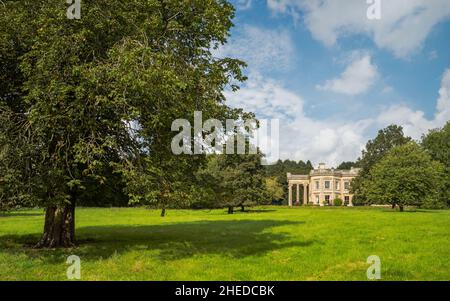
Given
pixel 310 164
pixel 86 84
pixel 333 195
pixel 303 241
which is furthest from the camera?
pixel 310 164

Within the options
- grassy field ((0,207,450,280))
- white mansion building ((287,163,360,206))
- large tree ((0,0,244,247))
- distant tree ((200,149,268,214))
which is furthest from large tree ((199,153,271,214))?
white mansion building ((287,163,360,206))

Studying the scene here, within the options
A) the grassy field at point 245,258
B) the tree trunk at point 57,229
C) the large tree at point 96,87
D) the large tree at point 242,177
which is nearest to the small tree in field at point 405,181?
the large tree at point 242,177

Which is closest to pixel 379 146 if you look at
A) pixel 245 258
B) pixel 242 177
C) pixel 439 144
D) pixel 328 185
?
pixel 439 144

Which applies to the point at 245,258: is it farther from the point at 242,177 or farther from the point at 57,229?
the point at 242,177

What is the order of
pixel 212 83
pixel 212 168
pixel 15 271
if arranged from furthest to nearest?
pixel 212 168 → pixel 212 83 → pixel 15 271

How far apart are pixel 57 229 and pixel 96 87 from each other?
653cm

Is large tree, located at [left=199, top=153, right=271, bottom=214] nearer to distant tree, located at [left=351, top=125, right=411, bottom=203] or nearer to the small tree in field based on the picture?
the small tree in field

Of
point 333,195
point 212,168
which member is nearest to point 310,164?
point 333,195

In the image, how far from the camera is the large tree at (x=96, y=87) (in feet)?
38.9

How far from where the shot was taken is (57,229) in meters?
15.8

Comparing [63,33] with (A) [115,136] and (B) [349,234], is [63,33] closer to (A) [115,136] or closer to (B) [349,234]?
(A) [115,136]

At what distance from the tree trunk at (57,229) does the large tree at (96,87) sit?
5 centimetres

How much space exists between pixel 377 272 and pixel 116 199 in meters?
12.1

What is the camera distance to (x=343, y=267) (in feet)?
37.4
